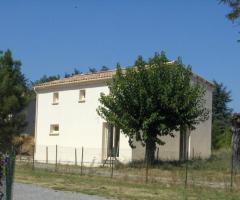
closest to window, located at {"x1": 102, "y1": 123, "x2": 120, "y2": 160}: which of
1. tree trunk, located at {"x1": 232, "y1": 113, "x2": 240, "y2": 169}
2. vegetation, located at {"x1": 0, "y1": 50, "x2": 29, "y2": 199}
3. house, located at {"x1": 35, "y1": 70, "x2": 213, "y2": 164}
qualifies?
house, located at {"x1": 35, "y1": 70, "x2": 213, "y2": 164}

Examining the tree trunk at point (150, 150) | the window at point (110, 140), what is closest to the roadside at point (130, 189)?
the tree trunk at point (150, 150)

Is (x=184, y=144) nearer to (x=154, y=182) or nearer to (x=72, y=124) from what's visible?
(x=72, y=124)

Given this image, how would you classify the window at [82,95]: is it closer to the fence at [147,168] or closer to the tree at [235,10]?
the fence at [147,168]

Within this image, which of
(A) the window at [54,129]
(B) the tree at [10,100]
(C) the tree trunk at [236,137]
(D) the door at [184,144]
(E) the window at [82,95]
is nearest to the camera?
(C) the tree trunk at [236,137]

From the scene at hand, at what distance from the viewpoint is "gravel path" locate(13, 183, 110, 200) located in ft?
58.0

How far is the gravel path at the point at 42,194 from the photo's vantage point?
17.7 meters

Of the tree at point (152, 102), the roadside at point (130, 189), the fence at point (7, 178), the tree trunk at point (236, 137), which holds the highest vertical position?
the tree at point (152, 102)

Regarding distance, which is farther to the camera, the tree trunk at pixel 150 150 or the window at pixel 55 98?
Result: the window at pixel 55 98

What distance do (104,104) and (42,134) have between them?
10507mm

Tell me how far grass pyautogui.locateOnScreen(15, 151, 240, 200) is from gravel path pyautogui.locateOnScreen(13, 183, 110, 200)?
2.55 feet

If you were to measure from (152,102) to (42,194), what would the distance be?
1412 cm

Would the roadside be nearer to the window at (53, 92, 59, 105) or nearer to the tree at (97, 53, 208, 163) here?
the tree at (97, 53, 208, 163)

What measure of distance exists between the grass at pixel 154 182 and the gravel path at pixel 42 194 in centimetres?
78

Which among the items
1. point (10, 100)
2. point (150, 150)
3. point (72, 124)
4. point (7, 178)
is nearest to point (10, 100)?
point (10, 100)
